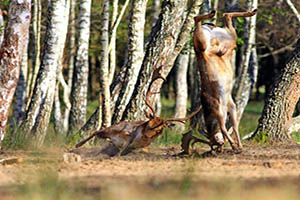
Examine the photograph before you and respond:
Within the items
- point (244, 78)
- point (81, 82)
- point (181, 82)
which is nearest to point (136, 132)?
point (81, 82)

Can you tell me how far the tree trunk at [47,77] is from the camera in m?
12.6

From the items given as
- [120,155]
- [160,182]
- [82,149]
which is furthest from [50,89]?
[160,182]

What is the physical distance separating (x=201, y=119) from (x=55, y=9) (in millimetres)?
4706

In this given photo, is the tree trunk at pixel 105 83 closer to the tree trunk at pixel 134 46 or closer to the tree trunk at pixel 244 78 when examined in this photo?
Result: the tree trunk at pixel 134 46

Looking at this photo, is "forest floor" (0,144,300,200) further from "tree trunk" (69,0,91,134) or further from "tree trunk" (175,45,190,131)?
"tree trunk" (175,45,190,131)

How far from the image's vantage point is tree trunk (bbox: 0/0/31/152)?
933cm

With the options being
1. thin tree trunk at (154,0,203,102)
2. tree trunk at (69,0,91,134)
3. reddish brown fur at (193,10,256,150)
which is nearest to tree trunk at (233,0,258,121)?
thin tree trunk at (154,0,203,102)

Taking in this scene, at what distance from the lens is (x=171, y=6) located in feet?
35.9

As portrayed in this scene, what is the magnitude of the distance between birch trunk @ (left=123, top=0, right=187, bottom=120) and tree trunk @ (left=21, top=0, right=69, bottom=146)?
2645 mm

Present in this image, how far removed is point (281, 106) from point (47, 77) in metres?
5.03

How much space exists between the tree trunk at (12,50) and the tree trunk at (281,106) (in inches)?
181

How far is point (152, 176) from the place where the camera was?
634cm

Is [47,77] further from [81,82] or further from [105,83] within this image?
[81,82]

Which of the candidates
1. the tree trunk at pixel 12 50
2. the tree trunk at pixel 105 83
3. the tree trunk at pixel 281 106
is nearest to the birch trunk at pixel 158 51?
the tree trunk at pixel 105 83
